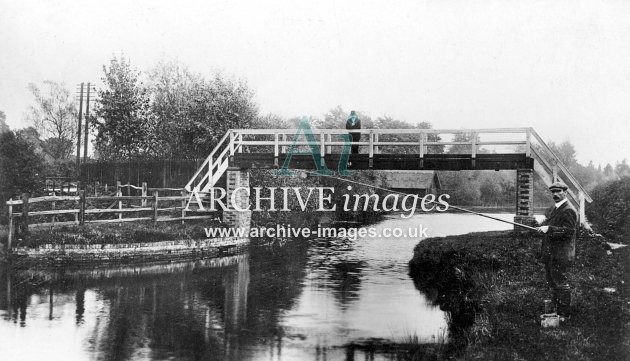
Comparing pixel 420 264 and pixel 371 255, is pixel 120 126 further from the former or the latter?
pixel 420 264

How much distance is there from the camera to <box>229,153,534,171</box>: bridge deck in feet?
60.6

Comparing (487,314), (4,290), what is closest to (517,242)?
(487,314)

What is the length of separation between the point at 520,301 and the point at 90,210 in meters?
14.4

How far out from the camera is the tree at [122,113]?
103 ft

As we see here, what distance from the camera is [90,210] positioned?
59.4 ft

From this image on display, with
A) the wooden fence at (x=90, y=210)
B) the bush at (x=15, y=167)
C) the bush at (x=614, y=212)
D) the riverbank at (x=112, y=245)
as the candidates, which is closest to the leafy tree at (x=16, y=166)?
the bush at (x=15, y=167)

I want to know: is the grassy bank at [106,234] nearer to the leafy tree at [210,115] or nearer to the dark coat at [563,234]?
the leafy tree at [210,115]

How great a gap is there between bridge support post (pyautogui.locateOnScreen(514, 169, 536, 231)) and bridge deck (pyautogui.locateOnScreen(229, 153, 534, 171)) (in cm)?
32

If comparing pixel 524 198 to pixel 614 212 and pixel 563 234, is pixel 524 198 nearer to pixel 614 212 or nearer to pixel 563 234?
pixel 614 212

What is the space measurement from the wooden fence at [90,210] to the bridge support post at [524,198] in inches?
476

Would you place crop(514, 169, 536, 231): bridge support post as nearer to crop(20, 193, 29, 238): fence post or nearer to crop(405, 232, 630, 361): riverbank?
crop(405, 232, 630, 361): riverbank

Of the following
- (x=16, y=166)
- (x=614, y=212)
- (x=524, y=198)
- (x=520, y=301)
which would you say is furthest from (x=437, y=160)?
(x=16, y=166)

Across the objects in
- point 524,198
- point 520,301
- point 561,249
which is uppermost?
point 524,198

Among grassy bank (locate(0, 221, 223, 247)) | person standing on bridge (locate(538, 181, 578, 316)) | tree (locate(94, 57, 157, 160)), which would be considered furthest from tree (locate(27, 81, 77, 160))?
person standing on bridge (locate(538, 181, 578, 316))
